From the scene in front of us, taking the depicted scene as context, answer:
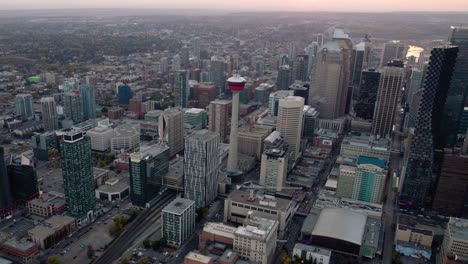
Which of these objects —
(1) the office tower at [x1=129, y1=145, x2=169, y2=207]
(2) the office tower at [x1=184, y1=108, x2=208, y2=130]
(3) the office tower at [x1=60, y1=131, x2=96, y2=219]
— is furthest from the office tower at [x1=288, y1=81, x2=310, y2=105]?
(3) the office tower at [x1=60, y1=131, x2=96, y2=219]

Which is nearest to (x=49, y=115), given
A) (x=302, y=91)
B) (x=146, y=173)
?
(x=146, y=173)

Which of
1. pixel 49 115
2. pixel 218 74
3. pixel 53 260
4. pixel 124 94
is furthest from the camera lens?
pixel 218 74

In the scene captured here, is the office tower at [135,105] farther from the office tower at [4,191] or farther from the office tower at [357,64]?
the office tower at [357,64]

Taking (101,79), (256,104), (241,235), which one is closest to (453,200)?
(241,235)

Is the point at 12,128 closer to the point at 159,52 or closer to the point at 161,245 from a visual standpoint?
the point at 161,245

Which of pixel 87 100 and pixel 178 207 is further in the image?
pixel 87 100

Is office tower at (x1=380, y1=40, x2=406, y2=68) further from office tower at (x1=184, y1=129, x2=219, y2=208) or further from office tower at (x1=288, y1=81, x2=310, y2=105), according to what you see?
office tower at (x1=184, y1=129, x2=219, y2=208)

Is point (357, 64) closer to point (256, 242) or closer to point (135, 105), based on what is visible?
point (135, 105)
